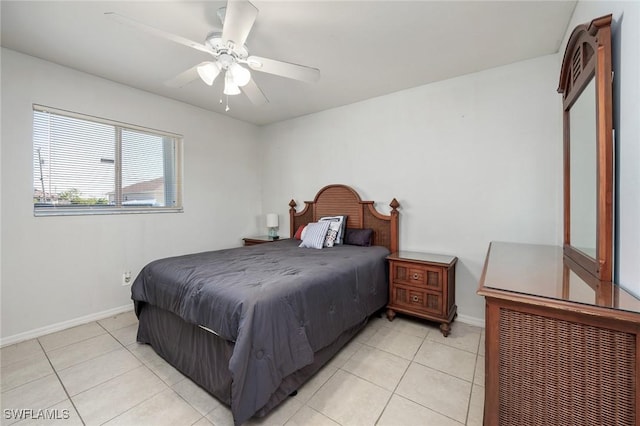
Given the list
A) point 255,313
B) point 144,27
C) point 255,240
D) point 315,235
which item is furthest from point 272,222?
point 144,27

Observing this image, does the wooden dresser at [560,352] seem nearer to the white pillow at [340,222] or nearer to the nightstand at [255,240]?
the white pillow at [340,222]

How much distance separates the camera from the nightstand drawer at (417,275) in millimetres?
2516

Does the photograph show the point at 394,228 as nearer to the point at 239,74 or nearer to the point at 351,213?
the point at 351,213

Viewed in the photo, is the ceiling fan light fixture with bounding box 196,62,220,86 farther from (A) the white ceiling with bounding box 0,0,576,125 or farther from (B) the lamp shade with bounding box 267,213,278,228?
(B) the lamp shade with bounding box 267,213,278,228

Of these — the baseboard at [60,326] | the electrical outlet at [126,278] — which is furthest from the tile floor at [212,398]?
the electrical outlet at [126,278]

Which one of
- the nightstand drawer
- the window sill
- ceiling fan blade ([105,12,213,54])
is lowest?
the nightstand drawer

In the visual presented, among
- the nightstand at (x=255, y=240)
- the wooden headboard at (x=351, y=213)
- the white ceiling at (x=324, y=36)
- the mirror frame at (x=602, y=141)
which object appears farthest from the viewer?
the nightstand at (x=255, y=240)

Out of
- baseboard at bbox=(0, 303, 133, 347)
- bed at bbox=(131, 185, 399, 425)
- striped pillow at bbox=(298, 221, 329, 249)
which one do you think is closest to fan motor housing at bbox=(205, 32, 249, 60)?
bed at bbox=(131, 185, 399, 425)

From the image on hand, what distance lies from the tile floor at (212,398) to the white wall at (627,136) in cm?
116

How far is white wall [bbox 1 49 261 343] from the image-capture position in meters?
2.37

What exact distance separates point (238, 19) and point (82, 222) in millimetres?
2664

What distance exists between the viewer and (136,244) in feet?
10.3

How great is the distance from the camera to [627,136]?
1064 millimetres

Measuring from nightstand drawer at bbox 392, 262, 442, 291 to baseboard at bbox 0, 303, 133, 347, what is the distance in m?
3.11
